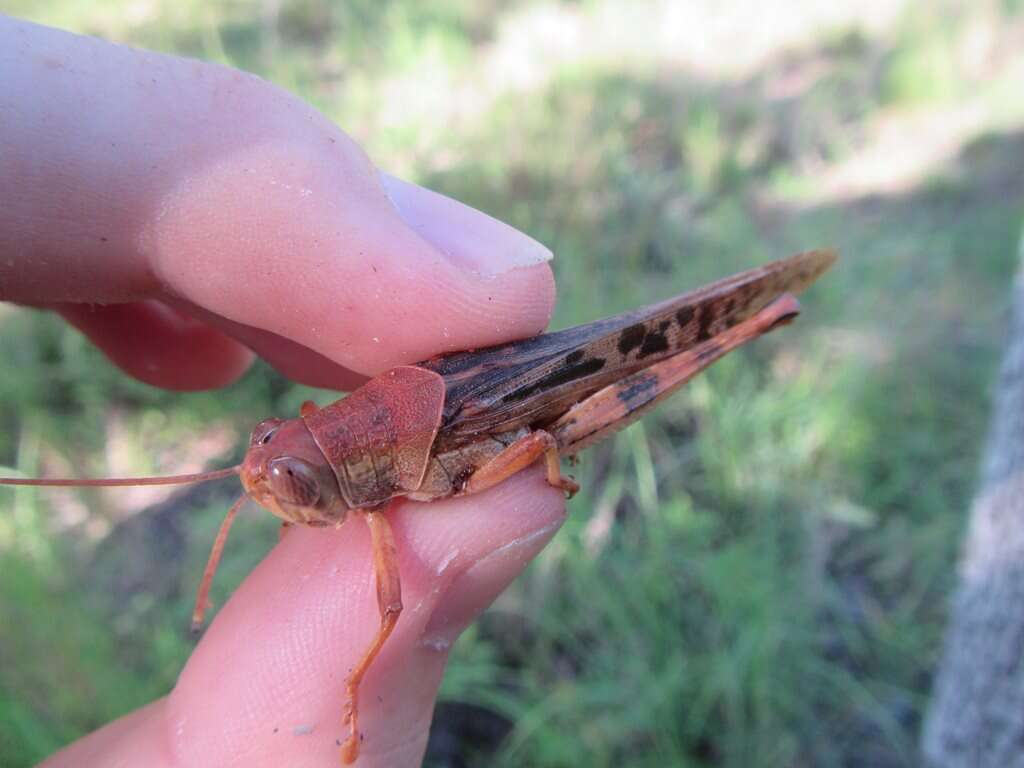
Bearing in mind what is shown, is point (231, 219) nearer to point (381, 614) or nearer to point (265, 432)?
point (265, 432)

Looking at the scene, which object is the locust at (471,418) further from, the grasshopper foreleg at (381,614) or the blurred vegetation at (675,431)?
the blurred vegetation at (675,431)

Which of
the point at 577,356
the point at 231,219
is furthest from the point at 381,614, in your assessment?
the point at 231,219

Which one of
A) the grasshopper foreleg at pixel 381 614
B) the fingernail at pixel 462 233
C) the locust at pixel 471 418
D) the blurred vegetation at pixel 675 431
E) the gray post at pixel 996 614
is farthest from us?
the blurred vegetation at pixel 675 431

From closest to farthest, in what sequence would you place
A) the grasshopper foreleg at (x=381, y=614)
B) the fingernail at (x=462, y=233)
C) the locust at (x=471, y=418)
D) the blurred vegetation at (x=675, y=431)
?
the grasshopper foreleg at (x=381, y=614), the locust at (x=471, y=418), the fingernail at (x=462, y=233), the blurred vegetation at (x=675, y=431)

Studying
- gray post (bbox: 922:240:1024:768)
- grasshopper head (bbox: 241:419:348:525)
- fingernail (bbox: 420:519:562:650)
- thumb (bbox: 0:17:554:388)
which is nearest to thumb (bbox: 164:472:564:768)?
fingernail (bbox: 420:519:562:650)

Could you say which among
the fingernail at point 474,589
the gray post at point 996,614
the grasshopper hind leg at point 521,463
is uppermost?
the grasshopper hind leg at point 521,463

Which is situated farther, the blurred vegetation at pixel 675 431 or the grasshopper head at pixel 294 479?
the blurred vegetation at pixel 675 431

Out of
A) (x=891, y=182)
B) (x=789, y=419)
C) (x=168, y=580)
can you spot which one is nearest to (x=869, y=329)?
(x=789, y=419)

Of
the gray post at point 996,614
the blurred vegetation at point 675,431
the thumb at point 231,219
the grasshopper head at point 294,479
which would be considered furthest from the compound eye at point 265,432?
the gray post at point 996,614

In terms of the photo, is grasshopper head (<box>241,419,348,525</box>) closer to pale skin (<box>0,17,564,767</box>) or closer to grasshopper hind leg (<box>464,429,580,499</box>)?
pale skin (<box>0,17,564,767</box>)
